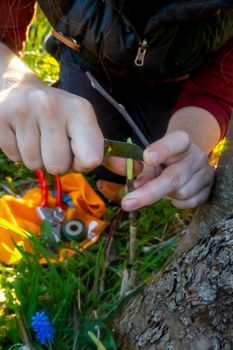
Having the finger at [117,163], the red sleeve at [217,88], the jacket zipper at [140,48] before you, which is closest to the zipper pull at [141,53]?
the jacket zipper at [140,48]

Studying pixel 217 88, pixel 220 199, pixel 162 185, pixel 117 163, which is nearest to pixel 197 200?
pixel 220 199

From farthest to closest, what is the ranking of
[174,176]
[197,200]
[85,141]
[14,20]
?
[14,20] < [197,200] < [174,176] < [85,141]

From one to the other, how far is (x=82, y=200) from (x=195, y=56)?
23.0 inches

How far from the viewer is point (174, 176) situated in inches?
44.5

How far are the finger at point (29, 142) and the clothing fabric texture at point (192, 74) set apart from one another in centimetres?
46

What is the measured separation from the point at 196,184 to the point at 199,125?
1.24 ft

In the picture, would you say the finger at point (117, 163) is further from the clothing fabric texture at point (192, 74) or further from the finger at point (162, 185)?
the clothing fabric texture at point (192, 74)

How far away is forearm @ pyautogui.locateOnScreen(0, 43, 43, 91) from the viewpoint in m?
1.12

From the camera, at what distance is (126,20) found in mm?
1358

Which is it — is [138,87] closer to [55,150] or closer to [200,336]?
[55,150]

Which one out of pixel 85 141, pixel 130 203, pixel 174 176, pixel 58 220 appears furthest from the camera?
pixel 58 220

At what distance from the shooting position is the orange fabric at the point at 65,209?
5.19 ft

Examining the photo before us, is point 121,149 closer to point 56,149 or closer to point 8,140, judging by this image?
point 56,149

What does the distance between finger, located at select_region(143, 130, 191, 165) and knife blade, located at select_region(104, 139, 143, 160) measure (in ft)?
0.07
